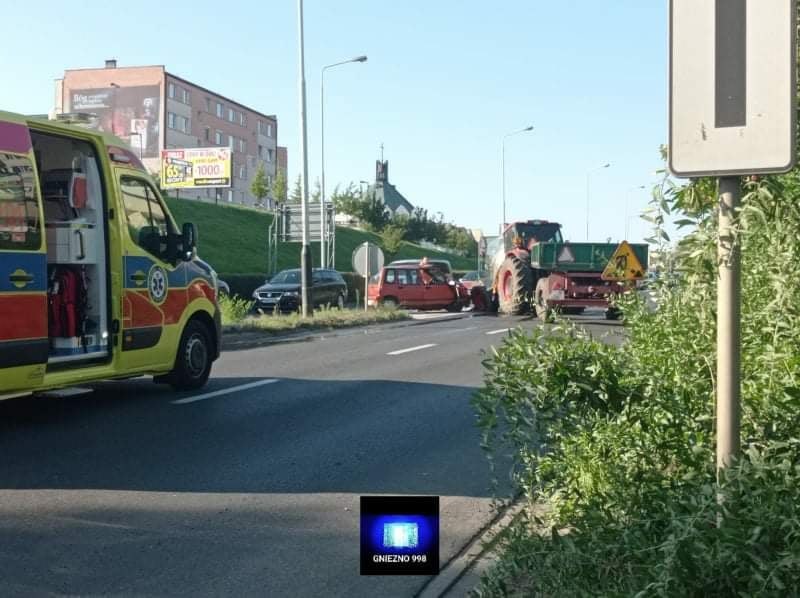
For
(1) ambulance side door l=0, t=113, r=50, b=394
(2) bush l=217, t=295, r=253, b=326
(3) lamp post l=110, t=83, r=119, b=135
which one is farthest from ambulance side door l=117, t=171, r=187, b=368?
(3) lamp post l=110, t=83, r=119, b=135

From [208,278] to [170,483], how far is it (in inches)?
199

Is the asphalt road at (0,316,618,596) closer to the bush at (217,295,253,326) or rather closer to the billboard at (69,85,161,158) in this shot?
the bush at (217,295,253,326)

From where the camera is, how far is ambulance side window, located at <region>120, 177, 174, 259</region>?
10.4 meters

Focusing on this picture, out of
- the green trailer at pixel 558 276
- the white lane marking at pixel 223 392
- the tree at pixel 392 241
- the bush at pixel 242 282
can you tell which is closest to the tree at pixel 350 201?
the tree at pixel 392 241

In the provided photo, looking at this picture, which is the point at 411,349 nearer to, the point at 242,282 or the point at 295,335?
the point at 295,335

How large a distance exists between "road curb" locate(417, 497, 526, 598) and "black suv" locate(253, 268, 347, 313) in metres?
26.0

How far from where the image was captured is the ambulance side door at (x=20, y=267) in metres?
8.21

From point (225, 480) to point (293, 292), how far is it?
25.4m

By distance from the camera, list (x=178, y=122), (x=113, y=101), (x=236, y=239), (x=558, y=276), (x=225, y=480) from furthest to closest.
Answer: (x=178, y=122) → (x=113, y=101) → (x=236, y=239) → (x=558, y=276) → (x=225, y=480)

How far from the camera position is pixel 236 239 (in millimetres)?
62688

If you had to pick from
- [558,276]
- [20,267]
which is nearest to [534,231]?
[558,276]

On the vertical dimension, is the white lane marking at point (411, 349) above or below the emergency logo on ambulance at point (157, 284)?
below

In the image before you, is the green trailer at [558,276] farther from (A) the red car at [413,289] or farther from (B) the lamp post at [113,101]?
(B) the lamp post at [113,101]

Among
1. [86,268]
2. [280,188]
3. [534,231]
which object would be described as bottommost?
[86,268]
